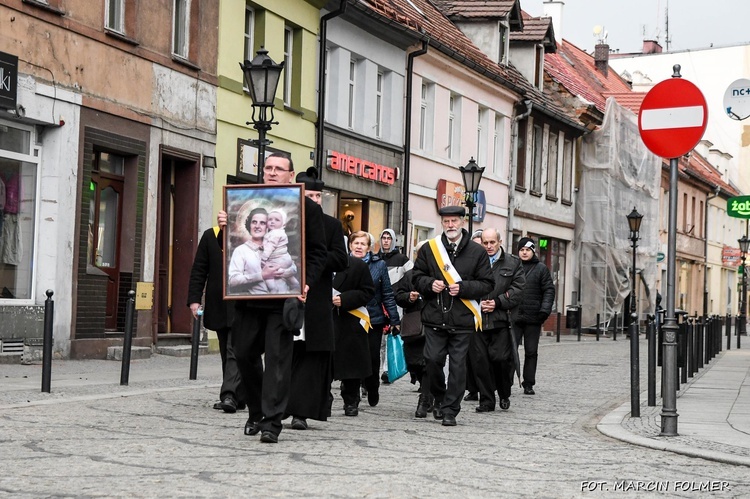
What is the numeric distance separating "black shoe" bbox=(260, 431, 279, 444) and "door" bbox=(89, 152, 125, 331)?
36.8 ft

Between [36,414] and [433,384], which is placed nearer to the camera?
[36,414]

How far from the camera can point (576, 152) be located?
47.2m

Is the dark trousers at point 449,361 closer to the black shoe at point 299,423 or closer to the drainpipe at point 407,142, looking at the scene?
the black shoe at point 299,423

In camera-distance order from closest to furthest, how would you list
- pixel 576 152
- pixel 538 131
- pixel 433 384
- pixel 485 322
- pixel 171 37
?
pixel 433 384, pixel 485 322, pixel 171 37, pixel 538 131, pixel 576 152

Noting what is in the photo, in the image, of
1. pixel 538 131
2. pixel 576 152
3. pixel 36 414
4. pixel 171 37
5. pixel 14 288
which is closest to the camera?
pixel 36 414

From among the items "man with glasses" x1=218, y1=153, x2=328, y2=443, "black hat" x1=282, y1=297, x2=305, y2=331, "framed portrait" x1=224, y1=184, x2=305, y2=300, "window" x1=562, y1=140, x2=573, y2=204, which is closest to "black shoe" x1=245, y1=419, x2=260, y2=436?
"man with glasses" x1=218, y1=153, x2=328, y2=443

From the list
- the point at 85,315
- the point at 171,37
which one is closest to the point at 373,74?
the point at 171,37

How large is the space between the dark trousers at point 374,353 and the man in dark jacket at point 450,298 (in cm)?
111

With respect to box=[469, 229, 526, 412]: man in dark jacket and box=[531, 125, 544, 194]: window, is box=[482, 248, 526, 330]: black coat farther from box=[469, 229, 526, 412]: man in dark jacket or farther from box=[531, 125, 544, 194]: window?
box=[531, 125, 544, 194]: window

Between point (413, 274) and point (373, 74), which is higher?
point (373, 74)

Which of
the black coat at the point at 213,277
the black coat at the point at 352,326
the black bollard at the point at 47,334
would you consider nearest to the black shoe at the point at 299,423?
the black coat at the point at 352,326

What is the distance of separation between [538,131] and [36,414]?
32890 mm

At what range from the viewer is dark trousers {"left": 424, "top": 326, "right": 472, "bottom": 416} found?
11.8 metres

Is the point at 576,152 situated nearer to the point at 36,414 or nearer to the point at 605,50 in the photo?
the point at 605,50
